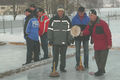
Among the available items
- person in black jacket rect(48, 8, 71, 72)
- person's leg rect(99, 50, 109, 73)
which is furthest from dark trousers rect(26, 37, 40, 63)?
person's leg rect(99, 50, 109, 73)

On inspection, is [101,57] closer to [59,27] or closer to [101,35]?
[101,35]

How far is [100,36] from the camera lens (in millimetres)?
5984

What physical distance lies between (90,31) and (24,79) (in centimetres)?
212

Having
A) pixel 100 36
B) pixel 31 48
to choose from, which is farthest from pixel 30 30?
pixel 100 36

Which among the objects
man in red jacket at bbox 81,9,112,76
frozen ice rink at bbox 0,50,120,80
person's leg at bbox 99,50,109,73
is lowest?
frozen ice rink at bbox 0,50,120,80

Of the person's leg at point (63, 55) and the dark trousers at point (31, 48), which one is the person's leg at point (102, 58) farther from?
the dark trousers at point (31, 48)

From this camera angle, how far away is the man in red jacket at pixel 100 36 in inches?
231

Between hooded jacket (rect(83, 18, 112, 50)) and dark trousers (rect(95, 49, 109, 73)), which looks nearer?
hooded jacket (rect(83, 18, 112, 50))

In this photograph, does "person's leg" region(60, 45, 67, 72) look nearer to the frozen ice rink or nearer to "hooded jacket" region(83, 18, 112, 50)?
the frozen ice rink

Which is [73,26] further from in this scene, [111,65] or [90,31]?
[111,65]

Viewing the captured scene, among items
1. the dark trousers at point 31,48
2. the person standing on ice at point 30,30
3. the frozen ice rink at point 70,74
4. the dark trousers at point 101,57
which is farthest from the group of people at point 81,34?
the dark trousers at point 31,48

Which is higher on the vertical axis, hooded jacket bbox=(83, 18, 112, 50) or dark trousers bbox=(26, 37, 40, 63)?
hooded jacket bbox=(83, 18, 112, 50)

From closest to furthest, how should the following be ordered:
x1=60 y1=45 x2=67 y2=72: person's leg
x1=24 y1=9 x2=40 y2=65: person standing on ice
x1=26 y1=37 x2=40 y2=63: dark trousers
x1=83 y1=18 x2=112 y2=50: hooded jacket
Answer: x1=83 y1=18 x2=112 y2=50: hooded jacket, x1=60 y1=45 x2=67 y2=72: person's leg, x1=24 y1=9 x2=40 y2=65: person standing on ice, x1=26 y1=37 x2=40 y2=63: dark trousers

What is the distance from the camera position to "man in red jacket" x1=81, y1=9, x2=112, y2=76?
5871 mm
